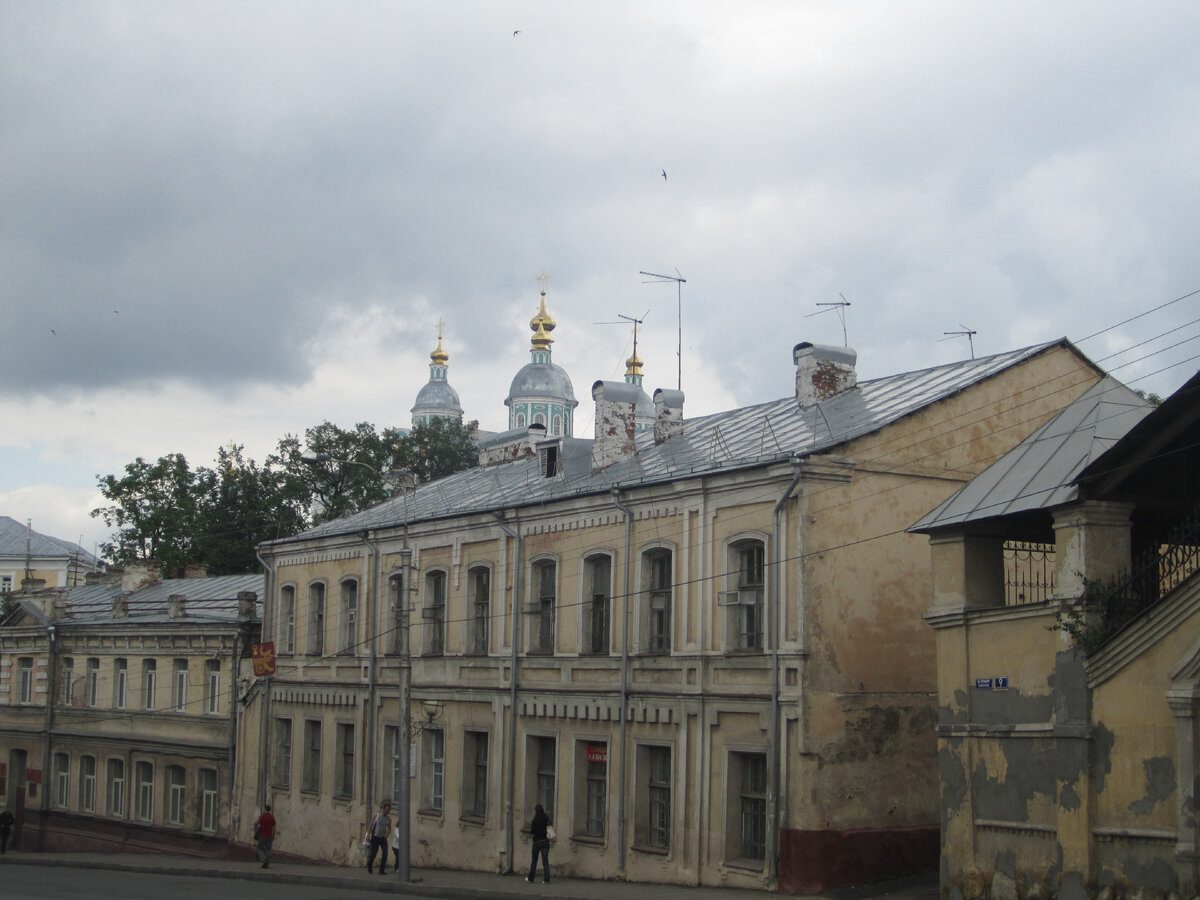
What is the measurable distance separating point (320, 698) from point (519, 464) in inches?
290

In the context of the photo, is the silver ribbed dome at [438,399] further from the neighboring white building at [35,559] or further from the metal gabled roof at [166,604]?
the metal gabled roof at [166,604]

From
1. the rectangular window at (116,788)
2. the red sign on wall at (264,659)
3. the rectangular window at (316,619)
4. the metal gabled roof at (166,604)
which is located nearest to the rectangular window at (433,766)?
the rectangular window at (316,619)

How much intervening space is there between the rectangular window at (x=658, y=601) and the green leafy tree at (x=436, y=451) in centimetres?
3860

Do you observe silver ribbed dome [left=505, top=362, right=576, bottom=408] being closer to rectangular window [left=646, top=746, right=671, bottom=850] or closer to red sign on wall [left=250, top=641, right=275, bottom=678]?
red sign on wall [left=250, top=641, right=275, bottom=678]

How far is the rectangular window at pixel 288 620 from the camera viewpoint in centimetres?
3653

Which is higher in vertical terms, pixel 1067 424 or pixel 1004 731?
pixel 1067 424

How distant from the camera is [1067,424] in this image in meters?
19.8

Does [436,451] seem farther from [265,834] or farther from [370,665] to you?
[265,834]

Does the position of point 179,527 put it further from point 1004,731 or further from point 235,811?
point 1004,731

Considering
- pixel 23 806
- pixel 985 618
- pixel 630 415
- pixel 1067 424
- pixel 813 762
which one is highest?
pixel 630 415

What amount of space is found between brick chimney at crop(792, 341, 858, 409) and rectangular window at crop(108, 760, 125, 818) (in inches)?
979

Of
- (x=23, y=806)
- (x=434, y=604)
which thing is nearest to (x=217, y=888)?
(x=434, y=604)

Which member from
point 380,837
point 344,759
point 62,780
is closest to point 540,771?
point 380,837

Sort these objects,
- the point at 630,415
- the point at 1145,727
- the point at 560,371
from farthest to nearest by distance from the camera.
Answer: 1. the point at 560,371
2. the point at 630,415
3. the point at 1145,727
